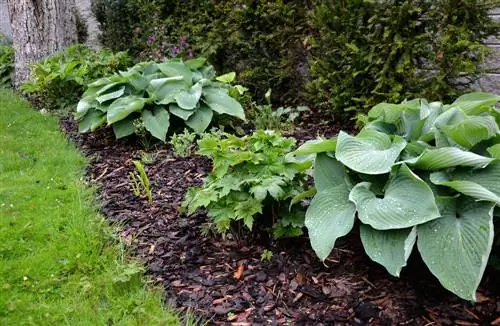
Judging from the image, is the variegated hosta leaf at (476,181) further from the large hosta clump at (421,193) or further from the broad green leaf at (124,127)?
the broad green leaf at (124,127)

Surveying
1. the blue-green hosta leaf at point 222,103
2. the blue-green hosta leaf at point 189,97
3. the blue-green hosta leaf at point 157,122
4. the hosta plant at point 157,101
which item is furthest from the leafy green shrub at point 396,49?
the blue-green hosta leaf at point 157,122

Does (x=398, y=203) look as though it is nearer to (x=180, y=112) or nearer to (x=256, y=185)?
(x=256, y=185)

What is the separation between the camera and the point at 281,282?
2.42 meters

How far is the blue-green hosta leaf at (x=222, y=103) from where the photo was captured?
4.44 meters

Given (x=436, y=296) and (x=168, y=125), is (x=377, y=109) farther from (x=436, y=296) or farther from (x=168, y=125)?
(x=168, y=125)

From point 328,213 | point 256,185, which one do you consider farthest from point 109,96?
point 328,213

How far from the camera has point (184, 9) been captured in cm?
628

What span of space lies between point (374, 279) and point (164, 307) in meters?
1.01

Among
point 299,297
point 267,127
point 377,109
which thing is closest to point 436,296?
point 299,297

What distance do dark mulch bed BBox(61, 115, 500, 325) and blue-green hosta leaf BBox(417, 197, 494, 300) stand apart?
0.30 m

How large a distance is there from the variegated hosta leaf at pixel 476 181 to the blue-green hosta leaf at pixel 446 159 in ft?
0.17

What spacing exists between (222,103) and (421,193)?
2687 mm

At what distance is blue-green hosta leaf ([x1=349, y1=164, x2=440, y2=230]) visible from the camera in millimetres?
2035

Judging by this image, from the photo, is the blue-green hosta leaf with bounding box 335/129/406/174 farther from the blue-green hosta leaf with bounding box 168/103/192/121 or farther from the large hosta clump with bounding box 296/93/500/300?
the blue-green hosta leaf with bounding box 168/103/192/121
